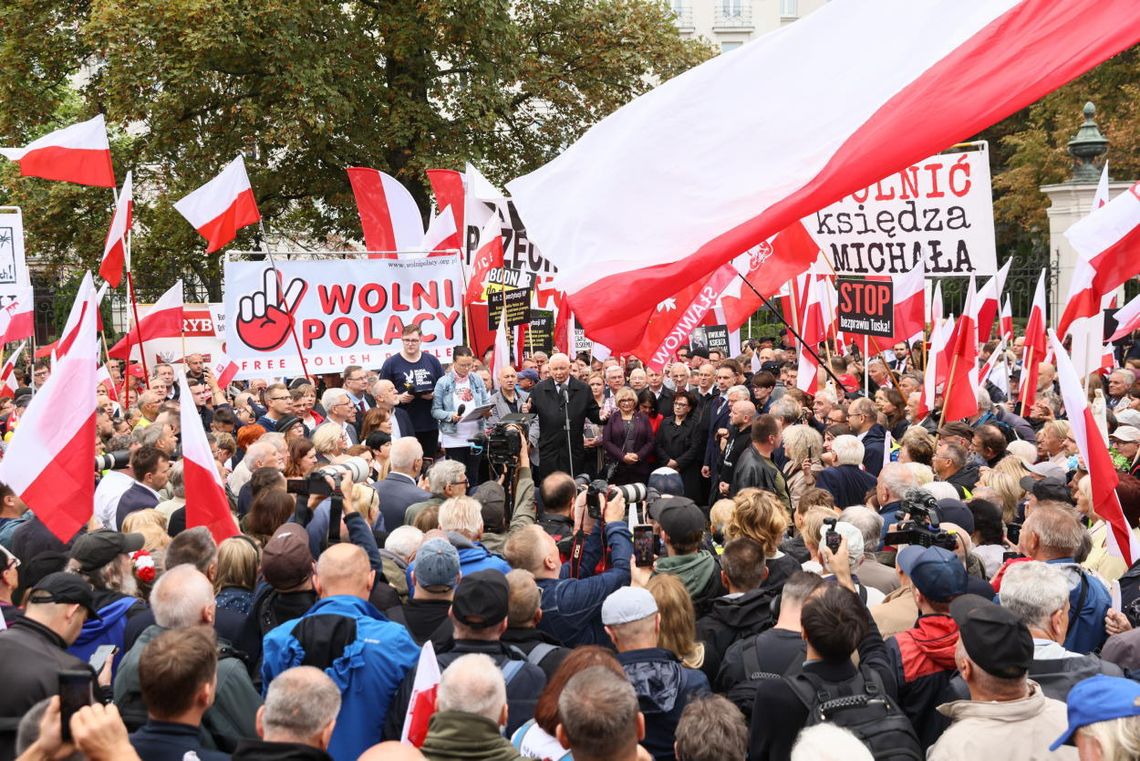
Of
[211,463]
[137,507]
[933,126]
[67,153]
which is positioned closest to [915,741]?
[933,126]

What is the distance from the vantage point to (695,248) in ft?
18.9

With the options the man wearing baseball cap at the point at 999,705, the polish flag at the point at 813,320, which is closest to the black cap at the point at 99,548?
the man wearing baseball cap at the point at 999,705

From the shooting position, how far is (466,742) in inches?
148

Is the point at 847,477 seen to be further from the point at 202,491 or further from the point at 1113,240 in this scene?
the point at 202,491

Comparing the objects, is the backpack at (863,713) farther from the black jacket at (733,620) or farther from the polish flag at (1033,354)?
the polish flag at (1033,354)

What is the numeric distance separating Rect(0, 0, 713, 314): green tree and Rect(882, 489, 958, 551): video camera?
66.8ft

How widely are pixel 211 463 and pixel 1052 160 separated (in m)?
31.5

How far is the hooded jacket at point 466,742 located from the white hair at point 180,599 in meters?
1.26

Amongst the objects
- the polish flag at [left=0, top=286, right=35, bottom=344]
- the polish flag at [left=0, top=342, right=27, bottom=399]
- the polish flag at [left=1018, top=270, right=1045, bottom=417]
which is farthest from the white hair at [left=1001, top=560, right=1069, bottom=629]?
the polish flag at [left=0, top=342, right=27, bottom=399]

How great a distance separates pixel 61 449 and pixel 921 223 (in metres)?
8.75

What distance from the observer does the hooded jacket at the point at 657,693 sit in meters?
4.34

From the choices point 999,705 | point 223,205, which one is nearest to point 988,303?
point 223,205

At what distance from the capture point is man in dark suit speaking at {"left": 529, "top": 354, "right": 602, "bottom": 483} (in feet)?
38.0

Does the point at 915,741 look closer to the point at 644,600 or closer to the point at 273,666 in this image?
the point at 644,600
